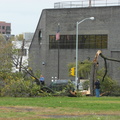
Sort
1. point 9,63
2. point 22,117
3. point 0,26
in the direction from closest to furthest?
point 22,117, point 9,63, point 0,26

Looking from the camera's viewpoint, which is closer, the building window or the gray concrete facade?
the gray concrete facade

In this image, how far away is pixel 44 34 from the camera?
225ft

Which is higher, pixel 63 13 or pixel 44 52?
pixel 63 13

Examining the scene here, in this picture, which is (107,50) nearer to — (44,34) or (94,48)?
(94,48)

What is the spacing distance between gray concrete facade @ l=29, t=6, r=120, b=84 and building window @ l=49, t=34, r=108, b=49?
1.71ft

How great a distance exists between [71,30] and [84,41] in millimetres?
2881

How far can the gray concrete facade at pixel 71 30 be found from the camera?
6412 centimetres

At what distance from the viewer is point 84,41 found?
2594 inches

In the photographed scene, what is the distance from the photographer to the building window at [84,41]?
214 feet

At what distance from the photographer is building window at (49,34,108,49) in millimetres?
65125

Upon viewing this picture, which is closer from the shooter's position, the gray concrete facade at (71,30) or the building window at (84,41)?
the gray concrete facade at (71,30)

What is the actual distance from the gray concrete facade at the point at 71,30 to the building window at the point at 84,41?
0.52m

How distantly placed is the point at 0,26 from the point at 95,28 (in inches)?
5331

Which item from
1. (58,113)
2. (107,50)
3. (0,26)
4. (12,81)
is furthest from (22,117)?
(0,26)
